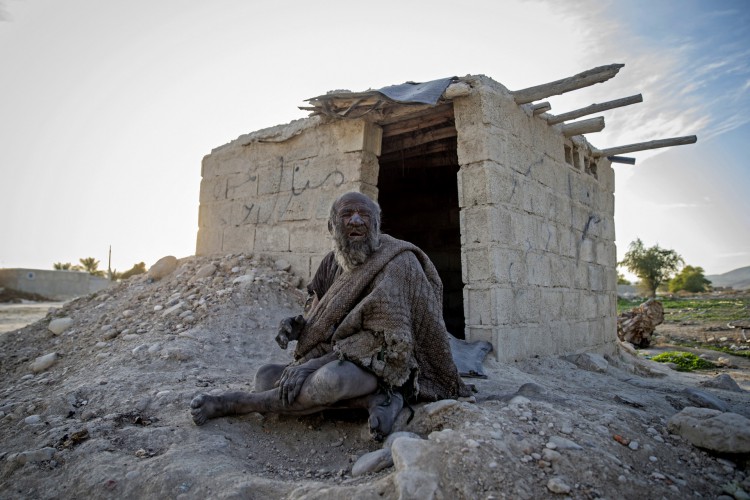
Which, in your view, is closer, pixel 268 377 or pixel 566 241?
pixel 268 377

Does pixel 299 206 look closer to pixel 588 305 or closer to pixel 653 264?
pixel 588 305

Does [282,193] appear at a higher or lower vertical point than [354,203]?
higher

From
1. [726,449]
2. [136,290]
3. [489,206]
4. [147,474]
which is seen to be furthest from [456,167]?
[147,474]

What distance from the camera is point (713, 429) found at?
227 centimetres

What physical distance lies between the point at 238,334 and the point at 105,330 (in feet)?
5.80

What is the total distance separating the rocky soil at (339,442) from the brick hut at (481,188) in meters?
1.02

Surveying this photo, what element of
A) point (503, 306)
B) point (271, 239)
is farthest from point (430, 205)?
point (503, 306)

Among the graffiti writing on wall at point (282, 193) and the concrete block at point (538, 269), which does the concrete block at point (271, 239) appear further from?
the concrete block at point (538, 269)

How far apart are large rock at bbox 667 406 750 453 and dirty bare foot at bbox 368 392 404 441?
1483 millimetres

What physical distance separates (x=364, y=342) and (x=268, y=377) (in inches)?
31.4

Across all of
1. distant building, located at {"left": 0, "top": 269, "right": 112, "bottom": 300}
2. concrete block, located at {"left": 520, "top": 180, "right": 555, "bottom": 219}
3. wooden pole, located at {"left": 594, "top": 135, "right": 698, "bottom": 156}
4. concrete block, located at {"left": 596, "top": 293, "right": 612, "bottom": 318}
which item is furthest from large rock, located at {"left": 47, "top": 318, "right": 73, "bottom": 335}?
distant building, located at {"left": 0, "top": 269, "right": 112, "bottom": 300}

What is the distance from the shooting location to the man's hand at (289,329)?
2635 millimetres

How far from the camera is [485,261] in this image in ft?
14.8

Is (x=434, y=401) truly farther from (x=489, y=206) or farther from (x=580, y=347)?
(x=580, y=347)
